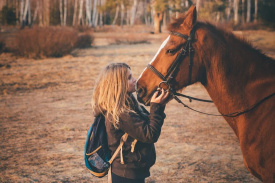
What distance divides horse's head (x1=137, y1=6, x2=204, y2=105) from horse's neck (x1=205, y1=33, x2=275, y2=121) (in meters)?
0.19

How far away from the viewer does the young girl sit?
7.45 feet

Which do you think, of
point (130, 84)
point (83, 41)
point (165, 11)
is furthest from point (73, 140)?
point (165, 11)

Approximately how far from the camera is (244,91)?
2.36 m

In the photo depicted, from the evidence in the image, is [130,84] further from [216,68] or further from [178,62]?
[216,68]

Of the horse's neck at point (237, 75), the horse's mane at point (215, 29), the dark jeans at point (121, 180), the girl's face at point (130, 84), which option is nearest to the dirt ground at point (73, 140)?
the horse's mane at point (215, 29)

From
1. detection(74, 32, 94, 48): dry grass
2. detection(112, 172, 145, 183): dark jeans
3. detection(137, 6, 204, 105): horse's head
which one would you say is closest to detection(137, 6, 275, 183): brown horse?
detection(137, 6, 204, 105): horse's head

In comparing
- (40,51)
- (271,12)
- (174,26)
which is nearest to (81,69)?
(40,51)

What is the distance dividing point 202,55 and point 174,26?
1.17 feet

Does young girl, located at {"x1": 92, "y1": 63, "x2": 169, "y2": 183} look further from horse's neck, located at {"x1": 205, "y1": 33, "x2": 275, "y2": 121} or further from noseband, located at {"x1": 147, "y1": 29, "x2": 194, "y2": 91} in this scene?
horse's neck, located at {"x1": 205, "y1": 33, "x2": 275, "y2": 121}

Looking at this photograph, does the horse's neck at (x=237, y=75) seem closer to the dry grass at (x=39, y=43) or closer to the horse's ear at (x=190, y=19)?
the horse's ear at (x=190, y=19)

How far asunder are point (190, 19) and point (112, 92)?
2.99 ft

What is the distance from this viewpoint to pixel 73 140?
538 centimetres

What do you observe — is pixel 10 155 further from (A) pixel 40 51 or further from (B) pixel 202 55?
(A) pixel 40 51

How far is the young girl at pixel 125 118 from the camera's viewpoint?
2270 mm
